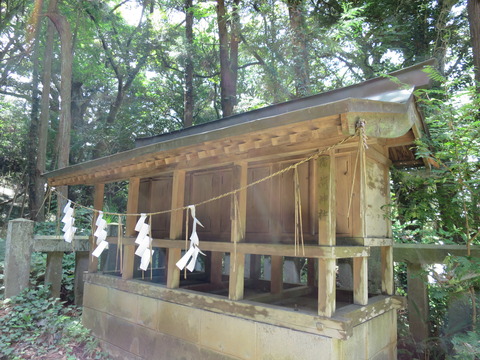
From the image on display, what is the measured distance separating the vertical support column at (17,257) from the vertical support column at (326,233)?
20.3ft

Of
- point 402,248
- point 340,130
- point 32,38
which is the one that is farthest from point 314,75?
point 32,38

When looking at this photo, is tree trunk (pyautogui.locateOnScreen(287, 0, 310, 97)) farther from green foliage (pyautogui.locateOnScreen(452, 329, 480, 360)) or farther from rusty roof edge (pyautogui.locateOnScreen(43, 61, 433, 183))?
green foliage (pyautogui.locateOnScreen(452, 329, 480, 360))

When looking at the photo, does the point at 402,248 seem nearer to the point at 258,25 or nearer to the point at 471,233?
the point at 471,233

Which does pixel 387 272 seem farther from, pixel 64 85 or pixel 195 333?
pixel 64 85

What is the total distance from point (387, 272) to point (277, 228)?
5.51 feet

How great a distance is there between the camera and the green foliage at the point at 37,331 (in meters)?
5.45

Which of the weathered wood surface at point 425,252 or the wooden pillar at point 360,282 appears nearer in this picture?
the wooden pillar at point 360,282

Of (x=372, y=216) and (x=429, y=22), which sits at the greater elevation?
(x=429, y=22)

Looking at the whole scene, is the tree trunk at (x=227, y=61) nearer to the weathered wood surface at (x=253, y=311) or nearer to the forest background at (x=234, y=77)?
the forest background at (x=234, y=77)

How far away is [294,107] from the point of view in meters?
5.22

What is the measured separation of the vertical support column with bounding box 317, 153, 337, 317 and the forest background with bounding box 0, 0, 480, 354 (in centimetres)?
145

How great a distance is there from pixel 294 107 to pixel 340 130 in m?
2.44

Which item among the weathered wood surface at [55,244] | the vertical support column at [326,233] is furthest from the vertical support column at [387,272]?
the weathered wood surface at [55,244]

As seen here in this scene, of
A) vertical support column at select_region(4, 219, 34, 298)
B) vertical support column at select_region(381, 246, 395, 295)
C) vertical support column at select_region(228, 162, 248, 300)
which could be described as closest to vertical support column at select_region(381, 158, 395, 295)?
vertical support column at select_region(381, 246, 395, 295)
